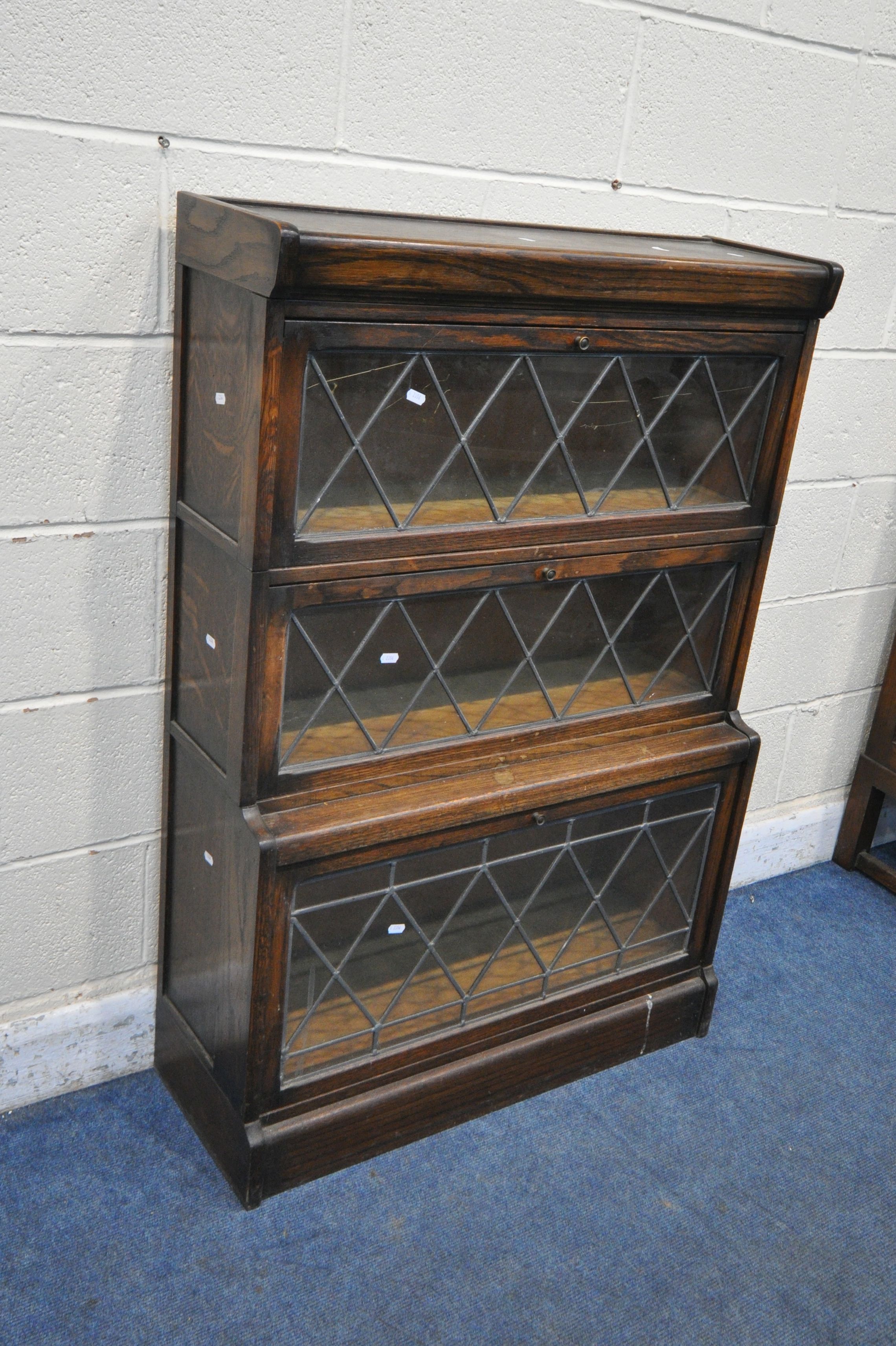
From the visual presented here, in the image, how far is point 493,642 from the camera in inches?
64.8

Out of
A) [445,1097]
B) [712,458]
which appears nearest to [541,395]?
[712,458]

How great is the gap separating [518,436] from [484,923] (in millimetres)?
736

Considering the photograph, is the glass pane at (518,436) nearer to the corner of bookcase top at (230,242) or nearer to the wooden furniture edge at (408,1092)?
the corner of bookcase top at (230,242)

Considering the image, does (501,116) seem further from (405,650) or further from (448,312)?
(405,650)

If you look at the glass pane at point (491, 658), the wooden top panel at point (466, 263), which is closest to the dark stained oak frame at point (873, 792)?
the glass pane at point (491, 658)

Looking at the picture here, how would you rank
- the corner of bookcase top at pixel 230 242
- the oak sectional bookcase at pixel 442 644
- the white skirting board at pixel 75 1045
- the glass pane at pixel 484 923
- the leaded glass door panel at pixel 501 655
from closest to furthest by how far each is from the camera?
the corner of bookcase top at pixel 230 242 → the oak sectional bookcase at pixel 442 644 → the leaded glass door panel at pixel 501 655 → the glass pane at pixel 484 923 → the white skirting board at pixel 75 1045

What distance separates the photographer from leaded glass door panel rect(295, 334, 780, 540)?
1396 millimetres

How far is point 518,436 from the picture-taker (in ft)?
5.07

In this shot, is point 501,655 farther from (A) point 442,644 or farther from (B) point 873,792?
(B) point 873,792

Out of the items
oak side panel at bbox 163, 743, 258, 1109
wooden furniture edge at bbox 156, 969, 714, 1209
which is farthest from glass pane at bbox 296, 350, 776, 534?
wooden furniture edge at bbox 156, 969, 714, 1209

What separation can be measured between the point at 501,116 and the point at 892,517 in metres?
1.21

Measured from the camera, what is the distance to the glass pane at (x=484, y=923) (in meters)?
1.66

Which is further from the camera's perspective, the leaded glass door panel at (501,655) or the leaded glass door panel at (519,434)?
the leaded glass door panel at (501,655)

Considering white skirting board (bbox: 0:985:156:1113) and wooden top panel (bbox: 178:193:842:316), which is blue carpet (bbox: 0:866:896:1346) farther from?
wooden top panel (bbox: 178:193:842:316)
